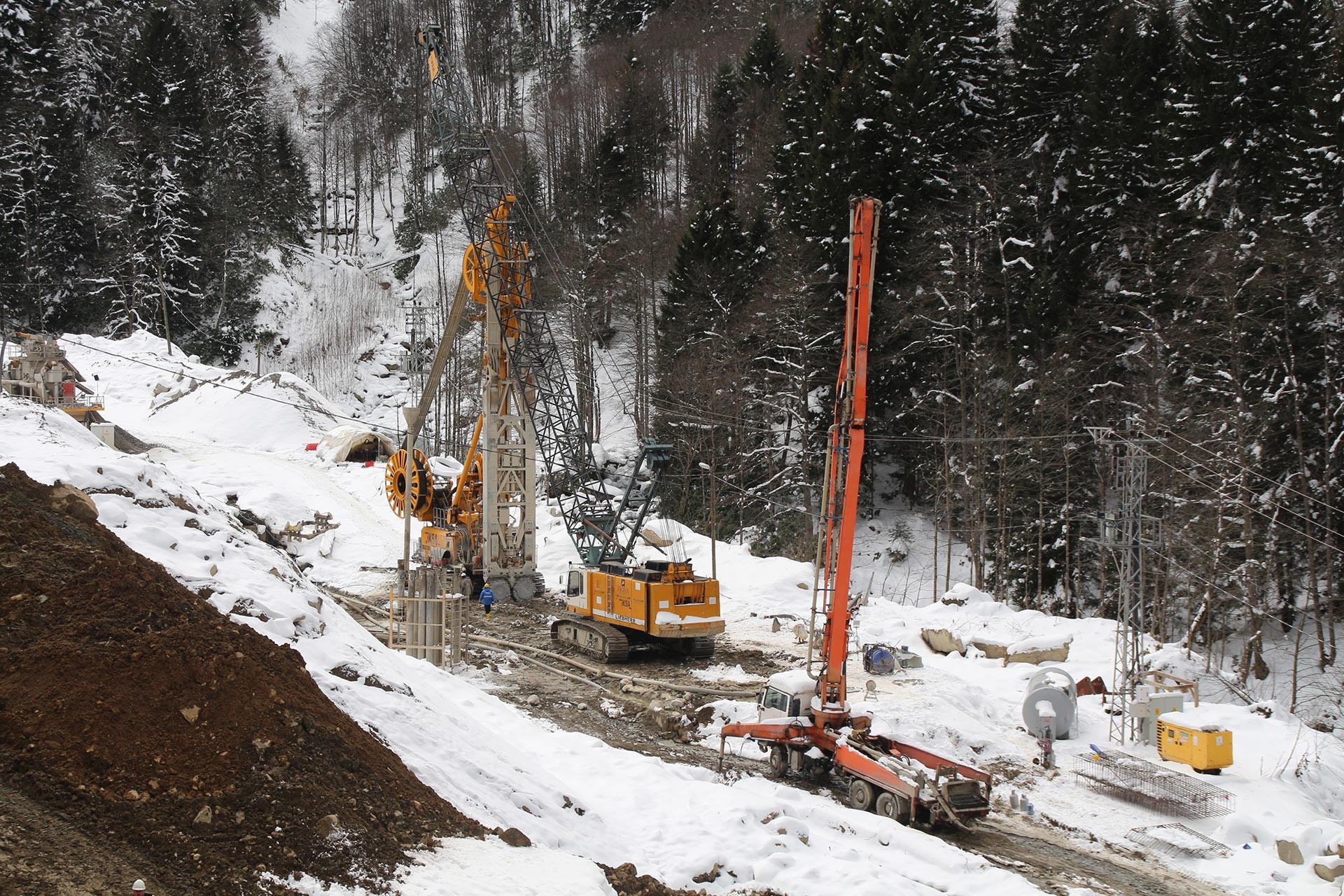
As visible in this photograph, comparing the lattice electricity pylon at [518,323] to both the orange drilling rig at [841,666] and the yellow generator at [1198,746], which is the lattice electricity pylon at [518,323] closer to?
the orange drilling rig at [841,666]

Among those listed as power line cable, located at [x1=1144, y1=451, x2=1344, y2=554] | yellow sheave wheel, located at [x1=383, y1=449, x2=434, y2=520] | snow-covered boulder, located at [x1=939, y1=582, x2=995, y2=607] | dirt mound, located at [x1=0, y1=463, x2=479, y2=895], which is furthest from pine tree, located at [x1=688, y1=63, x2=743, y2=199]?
dirt mound, located at [x1=0, y1=463, x2=479, y2=895]

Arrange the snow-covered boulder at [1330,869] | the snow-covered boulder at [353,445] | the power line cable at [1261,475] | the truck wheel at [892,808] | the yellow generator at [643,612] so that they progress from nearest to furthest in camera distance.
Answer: the snow-covered boulder at [1330,869]
the truck wheel at [892,808]
the yellow generator at [643,612]
the power line cable at [1261,475]
the snow-covered boulder at [353,445]

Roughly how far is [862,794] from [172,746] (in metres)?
8.99

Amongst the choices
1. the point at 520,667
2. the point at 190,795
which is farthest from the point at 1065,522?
the point at 190,795

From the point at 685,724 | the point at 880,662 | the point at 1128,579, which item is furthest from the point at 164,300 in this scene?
the point at 1128,579

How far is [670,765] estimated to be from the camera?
1183 centimetres

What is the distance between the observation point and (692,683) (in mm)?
18094

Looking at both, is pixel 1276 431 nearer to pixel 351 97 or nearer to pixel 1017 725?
pixel 1017 725

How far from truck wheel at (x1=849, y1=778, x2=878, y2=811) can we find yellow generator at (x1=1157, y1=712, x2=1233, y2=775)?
18.6 ft

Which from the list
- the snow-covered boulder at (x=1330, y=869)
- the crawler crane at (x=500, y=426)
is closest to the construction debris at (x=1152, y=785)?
the snow-covered boulder at (x=1330, y=869)

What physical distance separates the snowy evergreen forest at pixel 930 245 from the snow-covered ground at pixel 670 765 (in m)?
5.18

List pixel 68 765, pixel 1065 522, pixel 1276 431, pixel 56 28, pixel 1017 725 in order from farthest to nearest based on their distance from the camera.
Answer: pixel 56 28, pixel 1065 522, pixel 1276 431, pixel 1017 725, pixel 68 765

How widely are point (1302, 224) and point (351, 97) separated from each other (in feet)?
215

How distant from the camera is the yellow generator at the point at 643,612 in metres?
19.2
